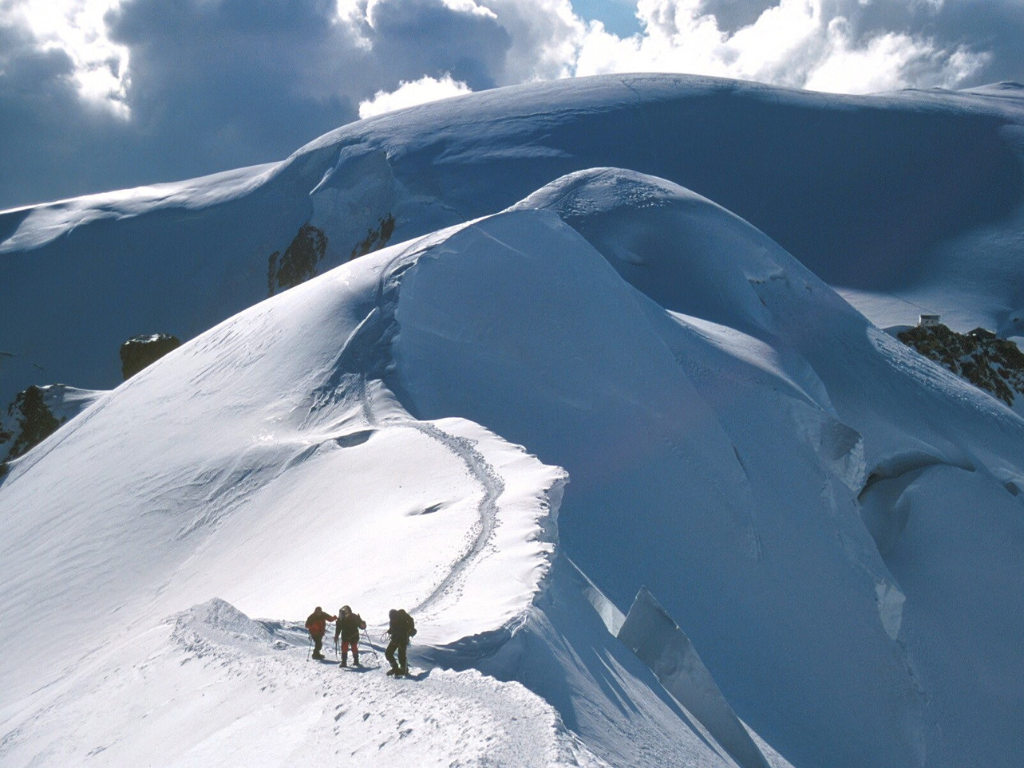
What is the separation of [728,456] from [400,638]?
32.5ft

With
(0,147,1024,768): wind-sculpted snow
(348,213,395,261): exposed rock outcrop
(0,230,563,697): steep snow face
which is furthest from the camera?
(348,213,395,261): exposed rock outcrop

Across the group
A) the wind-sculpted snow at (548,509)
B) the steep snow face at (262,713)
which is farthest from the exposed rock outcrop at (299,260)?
the steep snow face at (262,713)

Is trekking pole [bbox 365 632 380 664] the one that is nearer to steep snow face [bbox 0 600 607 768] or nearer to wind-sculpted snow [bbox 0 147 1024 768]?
steep snow face [bbox 0 600 607 768]

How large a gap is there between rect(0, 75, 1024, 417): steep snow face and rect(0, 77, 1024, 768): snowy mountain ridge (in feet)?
48.7

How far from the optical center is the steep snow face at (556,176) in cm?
3841

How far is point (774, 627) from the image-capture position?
1326 centimetres

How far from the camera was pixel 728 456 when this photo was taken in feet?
49.5

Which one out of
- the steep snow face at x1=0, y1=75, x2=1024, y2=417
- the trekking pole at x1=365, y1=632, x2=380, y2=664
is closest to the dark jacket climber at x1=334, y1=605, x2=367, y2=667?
the trekking pole at x1=365, y1=632, x2=380, y2=664

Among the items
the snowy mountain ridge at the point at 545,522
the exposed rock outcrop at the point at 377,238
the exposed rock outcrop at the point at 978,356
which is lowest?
the exposed rock outcrop at the point at 978,356

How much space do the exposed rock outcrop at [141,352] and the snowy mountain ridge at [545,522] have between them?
10.8 meters

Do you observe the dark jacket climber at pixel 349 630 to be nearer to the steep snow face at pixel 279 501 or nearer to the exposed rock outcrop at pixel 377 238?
the steep snow face at pixel 279 501

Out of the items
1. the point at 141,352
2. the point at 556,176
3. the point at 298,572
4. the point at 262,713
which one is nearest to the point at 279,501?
the point at 298,572

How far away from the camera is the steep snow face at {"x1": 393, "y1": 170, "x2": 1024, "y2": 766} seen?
41.7 ft

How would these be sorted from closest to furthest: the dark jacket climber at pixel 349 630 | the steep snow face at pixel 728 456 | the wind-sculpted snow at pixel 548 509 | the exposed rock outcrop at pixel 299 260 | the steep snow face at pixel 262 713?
the steep snow face at pixel 262 713 → the dark jacket climber at pixel 349 630 → the wind-sculpted snow at pixel 548 509 → the steep snow face at pixel 728 456 → the exposed rock outcrop at pixel 299 260
